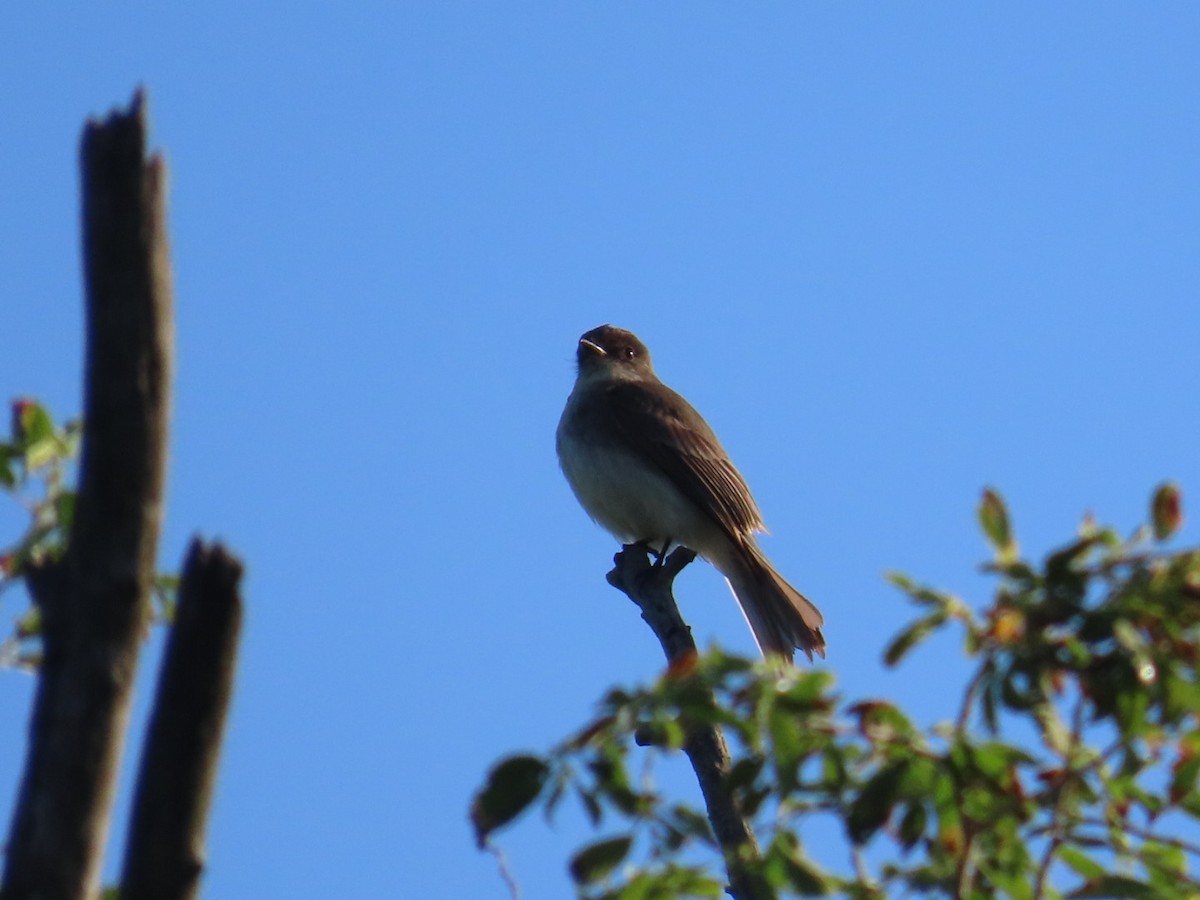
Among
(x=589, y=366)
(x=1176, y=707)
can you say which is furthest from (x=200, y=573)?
(x=589, y=366)

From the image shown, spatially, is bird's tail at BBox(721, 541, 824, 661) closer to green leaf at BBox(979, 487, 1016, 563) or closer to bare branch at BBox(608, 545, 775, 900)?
bare branch at BBox(608, 545, 775, 900)

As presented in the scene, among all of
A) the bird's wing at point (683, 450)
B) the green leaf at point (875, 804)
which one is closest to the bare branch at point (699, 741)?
the green leaf at point (875, 804)

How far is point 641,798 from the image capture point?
3.09 metres

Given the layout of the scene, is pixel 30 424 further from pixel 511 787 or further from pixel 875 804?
pixel 875 804

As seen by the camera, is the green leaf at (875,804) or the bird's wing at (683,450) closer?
the green leaf at (875,804)

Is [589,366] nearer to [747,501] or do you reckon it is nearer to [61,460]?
[747,501]

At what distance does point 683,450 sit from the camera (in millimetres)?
10008

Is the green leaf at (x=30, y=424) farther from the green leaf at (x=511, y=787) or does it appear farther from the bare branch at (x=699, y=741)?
the bare branch at (x=699, y=741)

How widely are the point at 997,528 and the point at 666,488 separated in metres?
6.76

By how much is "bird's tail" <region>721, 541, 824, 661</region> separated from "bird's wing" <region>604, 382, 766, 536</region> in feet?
0.71

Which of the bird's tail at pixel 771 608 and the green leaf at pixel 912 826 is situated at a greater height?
the bird's tail at pixel 771 608

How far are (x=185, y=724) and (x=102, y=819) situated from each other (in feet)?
0.54

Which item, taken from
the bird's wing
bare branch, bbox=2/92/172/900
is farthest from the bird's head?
bare branch, bbox=2/92/172/900

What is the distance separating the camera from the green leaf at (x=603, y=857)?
123 inches
